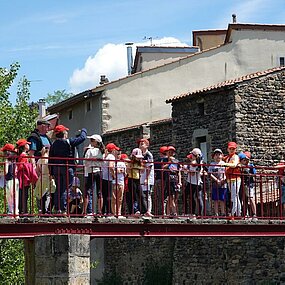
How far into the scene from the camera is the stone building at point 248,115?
28.5m

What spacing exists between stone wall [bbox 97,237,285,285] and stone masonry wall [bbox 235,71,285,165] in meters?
2.85

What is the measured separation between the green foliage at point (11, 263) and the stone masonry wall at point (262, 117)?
23.9ft

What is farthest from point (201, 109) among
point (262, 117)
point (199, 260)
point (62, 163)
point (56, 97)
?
point (56, 97)

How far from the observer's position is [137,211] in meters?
17.8

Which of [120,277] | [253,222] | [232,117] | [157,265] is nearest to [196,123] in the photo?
[232,117]

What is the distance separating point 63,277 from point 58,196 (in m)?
1.51

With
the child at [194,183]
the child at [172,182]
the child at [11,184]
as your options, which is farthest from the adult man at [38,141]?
the child at [194,183]

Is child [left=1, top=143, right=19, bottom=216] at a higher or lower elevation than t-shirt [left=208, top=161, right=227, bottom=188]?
lower

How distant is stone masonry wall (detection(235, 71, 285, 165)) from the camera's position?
93.5 feet

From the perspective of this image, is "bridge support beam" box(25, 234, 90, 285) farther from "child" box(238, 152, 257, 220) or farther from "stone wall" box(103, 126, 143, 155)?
"stone wall" box(103, 126, 143, 155)

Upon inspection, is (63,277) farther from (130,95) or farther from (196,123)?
(130,95)

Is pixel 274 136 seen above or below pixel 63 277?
above

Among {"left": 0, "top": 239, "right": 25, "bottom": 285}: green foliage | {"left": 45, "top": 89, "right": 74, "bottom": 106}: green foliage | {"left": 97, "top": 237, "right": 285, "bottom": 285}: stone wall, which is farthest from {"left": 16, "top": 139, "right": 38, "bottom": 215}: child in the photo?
{"left": 45, "top": 89, "right": 74, "bottom": 106}: green foliage

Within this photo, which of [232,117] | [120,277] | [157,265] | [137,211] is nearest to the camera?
[137,211]
